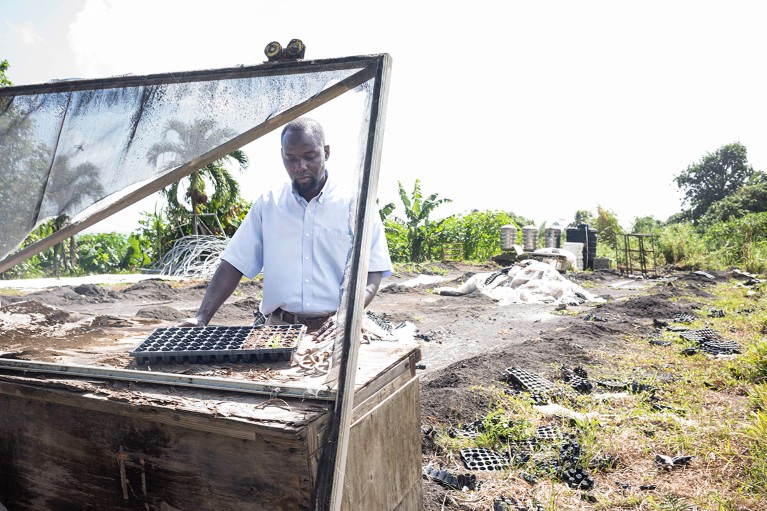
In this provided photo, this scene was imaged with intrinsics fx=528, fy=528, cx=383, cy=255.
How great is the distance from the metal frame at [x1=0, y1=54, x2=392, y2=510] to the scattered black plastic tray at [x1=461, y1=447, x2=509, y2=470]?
7.25 feet

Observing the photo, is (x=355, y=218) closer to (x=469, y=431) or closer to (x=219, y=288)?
(x=219, y=288)

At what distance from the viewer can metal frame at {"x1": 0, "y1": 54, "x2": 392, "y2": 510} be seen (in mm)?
1305

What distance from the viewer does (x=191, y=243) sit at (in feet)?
53.9

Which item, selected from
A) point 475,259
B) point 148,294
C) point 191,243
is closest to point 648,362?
point 148,294

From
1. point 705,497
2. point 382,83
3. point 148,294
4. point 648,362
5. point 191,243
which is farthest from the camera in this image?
point 191,243

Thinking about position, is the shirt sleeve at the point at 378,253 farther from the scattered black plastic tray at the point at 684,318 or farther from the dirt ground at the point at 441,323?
the scattered black plastic tray at the point at 684,318

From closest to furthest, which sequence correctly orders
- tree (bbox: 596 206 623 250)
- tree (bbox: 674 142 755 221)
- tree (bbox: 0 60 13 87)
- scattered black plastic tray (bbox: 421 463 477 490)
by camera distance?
scattered black plastic tray (bbox: 421 463 477 490), tree (bbox: 0 60 13 87), tree (bbox: 596 206 623 250), tree (bbox: 674 142 755 221)

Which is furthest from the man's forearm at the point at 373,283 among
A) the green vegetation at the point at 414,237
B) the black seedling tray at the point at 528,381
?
the green vegetation at the point at 414,237

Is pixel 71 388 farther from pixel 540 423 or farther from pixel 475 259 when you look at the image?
pixel 475 259

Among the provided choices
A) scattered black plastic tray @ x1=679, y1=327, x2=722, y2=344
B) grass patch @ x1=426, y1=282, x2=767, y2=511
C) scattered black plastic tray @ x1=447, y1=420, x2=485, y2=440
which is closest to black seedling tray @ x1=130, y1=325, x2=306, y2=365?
grass patch @ x1=426, y1=282, x2=767, y2=511

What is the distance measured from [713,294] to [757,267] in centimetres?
677

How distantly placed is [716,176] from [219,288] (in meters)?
51.7

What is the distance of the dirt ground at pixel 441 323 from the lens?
244 centimetres

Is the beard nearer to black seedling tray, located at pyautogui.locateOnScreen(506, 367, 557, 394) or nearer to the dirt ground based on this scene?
the dirt ground
